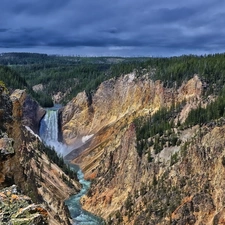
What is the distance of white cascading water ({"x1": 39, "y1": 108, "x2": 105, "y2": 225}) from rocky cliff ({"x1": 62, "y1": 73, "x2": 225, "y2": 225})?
147cm

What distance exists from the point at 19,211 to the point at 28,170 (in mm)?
38353

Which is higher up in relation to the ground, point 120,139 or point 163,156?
point 163,156

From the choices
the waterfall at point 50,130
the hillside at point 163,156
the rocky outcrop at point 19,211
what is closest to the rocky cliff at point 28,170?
the rocky outcrop at point 19,211

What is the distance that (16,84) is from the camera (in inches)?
4843

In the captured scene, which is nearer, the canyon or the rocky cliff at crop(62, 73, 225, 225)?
the canyon

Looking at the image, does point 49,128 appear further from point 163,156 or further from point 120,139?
point 163,156

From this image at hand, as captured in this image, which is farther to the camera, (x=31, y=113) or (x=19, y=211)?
(x=31, y=113)

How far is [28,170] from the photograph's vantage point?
4853 cm

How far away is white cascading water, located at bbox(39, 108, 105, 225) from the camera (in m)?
59.3

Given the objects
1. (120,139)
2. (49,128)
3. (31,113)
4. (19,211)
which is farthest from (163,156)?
(49,128)

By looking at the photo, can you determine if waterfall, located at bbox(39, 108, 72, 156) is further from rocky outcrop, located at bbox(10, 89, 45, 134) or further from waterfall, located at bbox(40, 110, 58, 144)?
rocky outcrop, located at bbox(10, 89, 45, 134)

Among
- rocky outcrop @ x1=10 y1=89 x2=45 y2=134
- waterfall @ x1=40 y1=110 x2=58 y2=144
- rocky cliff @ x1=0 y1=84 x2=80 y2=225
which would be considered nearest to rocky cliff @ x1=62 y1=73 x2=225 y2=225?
rocky cliff @ x1=0 y1=84 x2=80 y2=225

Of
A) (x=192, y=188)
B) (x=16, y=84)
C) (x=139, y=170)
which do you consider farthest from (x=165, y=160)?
(x=16, y=84)

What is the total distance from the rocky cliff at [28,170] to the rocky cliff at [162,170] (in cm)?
613
